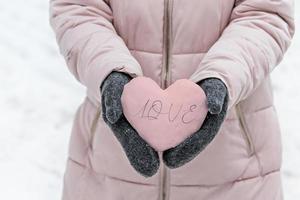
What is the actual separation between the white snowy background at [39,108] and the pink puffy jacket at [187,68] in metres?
0.56

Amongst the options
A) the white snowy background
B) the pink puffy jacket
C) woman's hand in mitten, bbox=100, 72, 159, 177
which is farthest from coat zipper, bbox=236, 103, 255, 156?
the white snowy background

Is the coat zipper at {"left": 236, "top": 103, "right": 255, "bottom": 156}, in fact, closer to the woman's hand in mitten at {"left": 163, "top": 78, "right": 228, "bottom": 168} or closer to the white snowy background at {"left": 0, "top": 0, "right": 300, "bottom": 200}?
the woman's hand in mitten at {"left": 163, "top": 78, "right": 228, "bottom": 168}

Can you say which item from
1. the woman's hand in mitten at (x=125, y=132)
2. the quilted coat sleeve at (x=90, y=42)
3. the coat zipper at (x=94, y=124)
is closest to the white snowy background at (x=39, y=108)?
the coat zipper at (x=94, y=124)

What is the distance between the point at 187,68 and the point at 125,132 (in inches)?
7.5

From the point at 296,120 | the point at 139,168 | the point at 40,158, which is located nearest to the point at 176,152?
the point at 139,168

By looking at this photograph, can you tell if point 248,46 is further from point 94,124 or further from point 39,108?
point 39,108

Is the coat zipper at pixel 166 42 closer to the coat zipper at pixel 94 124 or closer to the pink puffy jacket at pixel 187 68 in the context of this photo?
the pink puffy jacket at pixel 187 68

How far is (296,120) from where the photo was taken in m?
1.87

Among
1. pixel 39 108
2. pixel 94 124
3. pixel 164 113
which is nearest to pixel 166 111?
pixel 164 113

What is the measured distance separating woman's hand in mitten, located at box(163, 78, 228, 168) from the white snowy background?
2.69 feet

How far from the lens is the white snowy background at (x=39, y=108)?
65.7 inches

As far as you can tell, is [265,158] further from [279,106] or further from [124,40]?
[279,106]

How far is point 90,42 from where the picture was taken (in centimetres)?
95

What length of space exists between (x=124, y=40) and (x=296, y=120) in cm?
97
